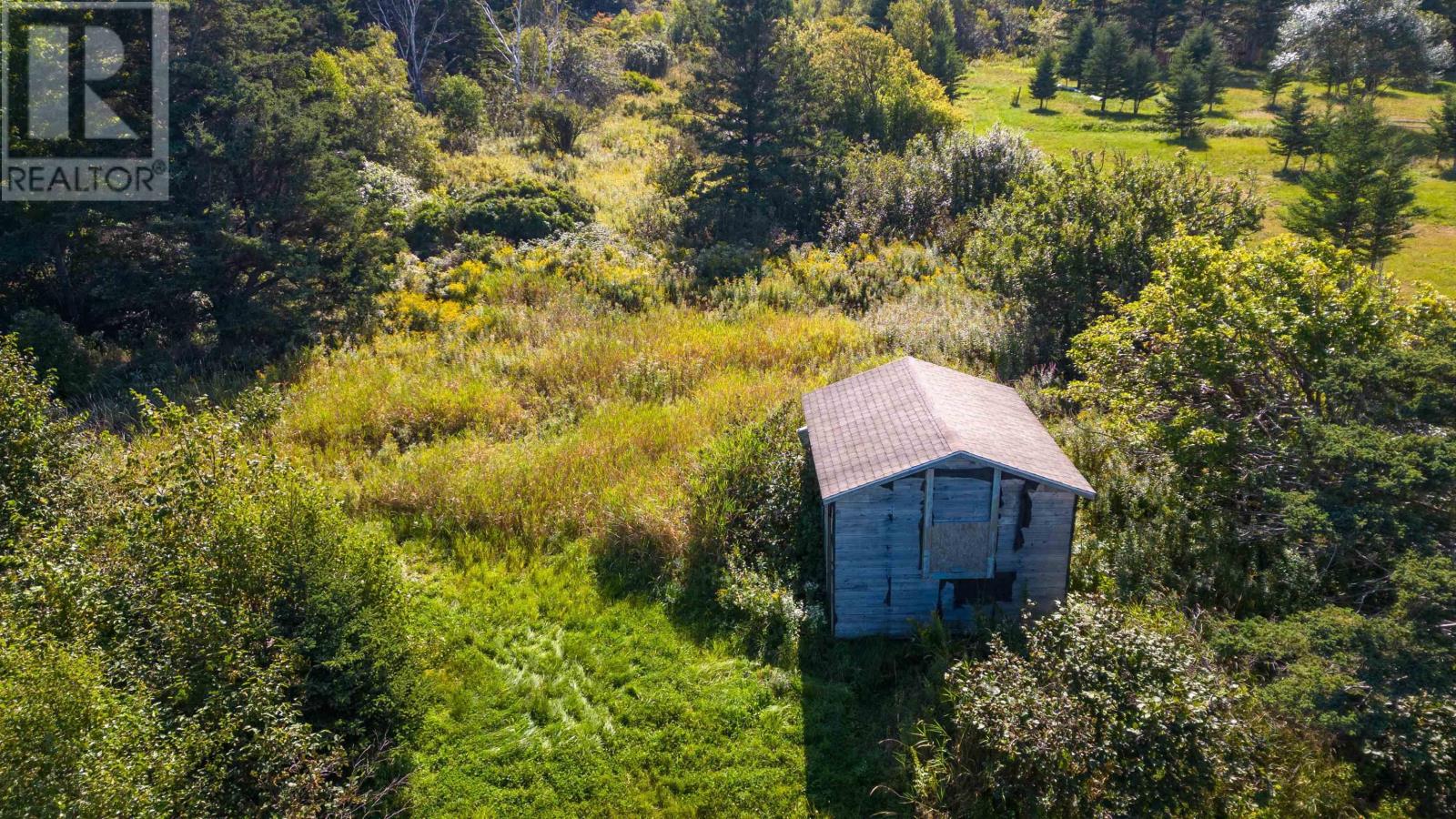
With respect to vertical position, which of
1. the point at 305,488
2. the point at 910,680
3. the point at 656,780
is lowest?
the point at 656,780

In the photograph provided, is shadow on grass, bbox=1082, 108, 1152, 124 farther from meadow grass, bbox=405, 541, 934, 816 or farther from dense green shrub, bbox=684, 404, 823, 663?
meadow grass, bbox=405, 541, 934, 816

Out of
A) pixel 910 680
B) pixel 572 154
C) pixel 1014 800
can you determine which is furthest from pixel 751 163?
pixel 1014 800

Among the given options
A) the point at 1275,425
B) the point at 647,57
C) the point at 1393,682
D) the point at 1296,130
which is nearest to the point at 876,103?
the point at 1296,130

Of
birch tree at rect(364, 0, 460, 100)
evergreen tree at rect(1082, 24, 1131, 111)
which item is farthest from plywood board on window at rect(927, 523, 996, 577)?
evergreen tree at rect(1082, 24, 1131, 111)

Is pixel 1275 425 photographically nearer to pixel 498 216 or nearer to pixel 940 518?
pixel 940 518

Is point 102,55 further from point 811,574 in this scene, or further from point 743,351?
point 811,574
